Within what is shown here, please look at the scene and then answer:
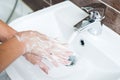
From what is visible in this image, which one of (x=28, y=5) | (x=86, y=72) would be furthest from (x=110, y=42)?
(x=28, y=5)

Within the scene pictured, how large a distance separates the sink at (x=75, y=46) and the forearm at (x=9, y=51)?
0.28 ft

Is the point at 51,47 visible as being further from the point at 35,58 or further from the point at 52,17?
the point at 52,17

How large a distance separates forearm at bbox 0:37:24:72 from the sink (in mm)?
86

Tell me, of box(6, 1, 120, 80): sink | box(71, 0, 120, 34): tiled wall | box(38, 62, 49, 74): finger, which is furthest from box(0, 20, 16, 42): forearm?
box(71, 0, 120, 34): tiled wall

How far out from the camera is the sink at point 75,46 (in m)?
0.81

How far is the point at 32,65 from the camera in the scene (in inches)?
34.0

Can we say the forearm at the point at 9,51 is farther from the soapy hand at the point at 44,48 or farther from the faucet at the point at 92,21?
the faucet at the point at 92,21

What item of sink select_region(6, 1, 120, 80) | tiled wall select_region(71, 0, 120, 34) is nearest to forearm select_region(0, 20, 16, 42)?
sink select_region(6, 1, 120, 80)

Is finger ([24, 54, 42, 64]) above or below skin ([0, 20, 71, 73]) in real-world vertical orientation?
below

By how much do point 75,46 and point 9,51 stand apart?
12.4 inches

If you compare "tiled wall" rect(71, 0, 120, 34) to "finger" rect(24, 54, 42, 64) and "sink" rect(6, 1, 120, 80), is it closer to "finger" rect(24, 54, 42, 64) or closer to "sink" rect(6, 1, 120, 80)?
"sink" rect(6, 1, 120, 80)

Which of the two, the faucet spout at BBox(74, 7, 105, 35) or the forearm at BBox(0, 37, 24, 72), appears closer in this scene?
the forearm at BBox(0, 37, 24, 72)

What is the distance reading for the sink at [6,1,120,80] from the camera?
0.81m

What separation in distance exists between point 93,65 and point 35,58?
25 cm
